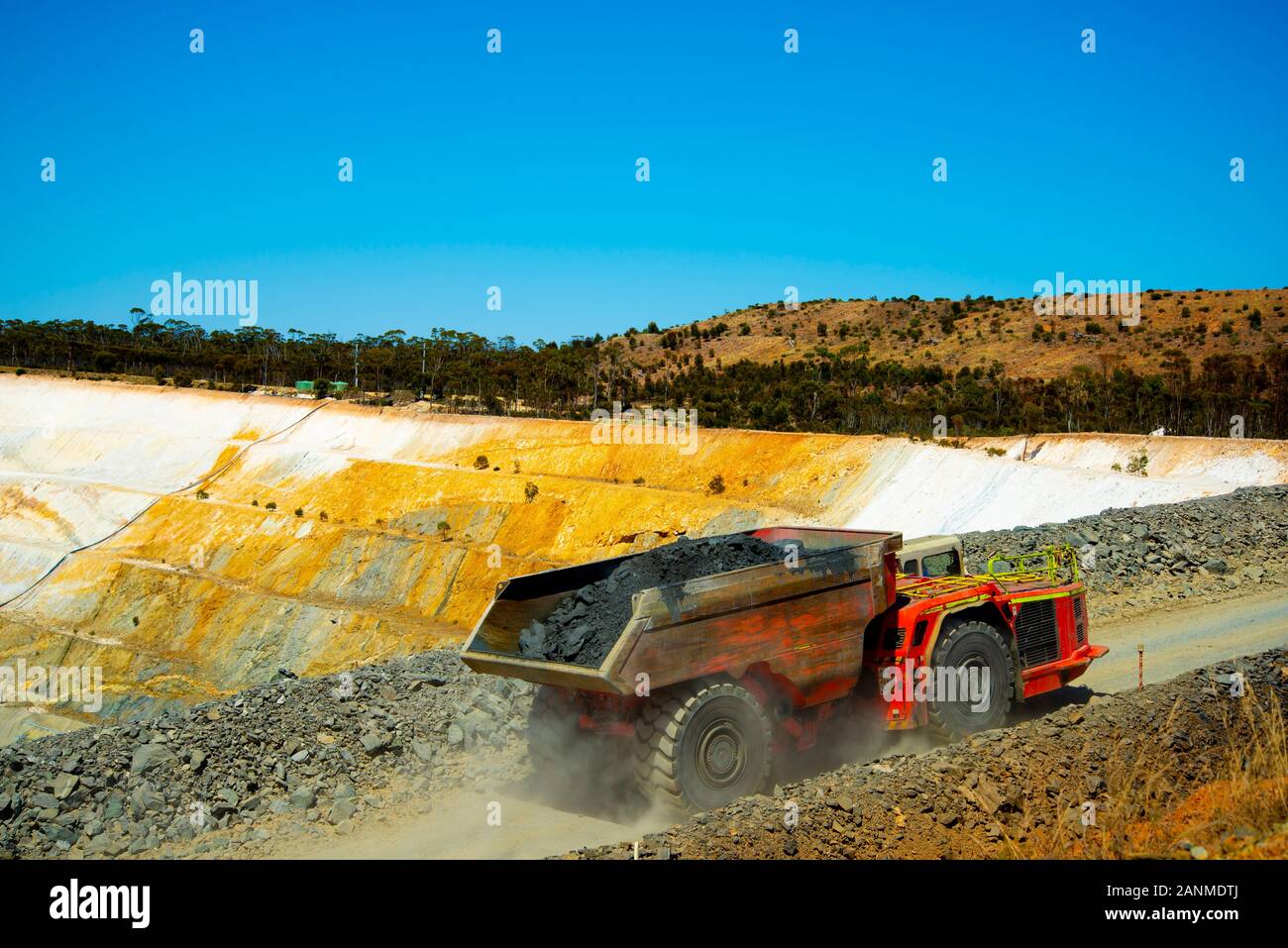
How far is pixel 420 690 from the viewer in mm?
11008

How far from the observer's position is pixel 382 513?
→ 51.8 m

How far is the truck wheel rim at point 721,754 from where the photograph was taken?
7902mm

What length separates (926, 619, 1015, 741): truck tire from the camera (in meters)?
9.20

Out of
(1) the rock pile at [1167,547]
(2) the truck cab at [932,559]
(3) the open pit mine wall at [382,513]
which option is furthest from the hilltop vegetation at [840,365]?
(2) the truck cab at [932,559]

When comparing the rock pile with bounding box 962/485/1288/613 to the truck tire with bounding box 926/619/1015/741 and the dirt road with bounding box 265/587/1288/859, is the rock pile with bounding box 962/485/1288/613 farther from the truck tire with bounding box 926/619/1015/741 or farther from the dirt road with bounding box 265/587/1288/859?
the dirt road with bounding box 265/587/1288/859

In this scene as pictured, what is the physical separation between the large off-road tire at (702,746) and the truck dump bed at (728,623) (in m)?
0.22

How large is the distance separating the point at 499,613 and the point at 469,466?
47.6 metres

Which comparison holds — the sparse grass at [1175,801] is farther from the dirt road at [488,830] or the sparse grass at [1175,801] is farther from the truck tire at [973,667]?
the dirt road at [488,830]

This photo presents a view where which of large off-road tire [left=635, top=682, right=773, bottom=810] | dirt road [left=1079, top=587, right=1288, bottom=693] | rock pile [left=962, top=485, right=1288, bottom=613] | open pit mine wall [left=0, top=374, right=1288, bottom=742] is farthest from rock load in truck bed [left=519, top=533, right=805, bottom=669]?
open pit mine wall [left=0, top=374, right=1288, bottom=742]

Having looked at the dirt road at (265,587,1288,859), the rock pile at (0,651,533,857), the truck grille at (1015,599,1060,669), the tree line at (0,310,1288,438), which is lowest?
the dirt road at (265,587,1288,859)

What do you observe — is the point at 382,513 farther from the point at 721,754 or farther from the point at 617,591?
the point at 721,754

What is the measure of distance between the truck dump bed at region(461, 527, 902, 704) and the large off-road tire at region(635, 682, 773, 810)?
8.6 inches
